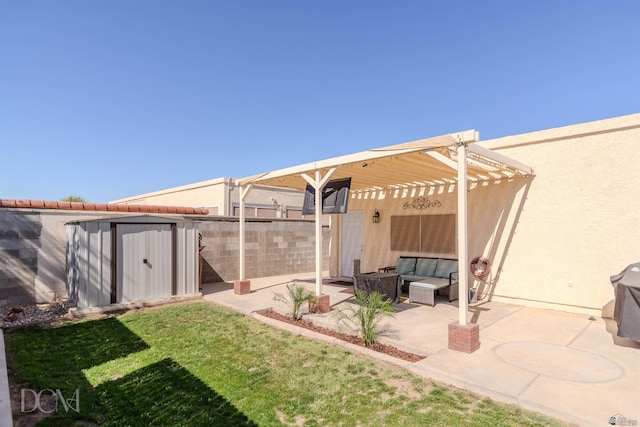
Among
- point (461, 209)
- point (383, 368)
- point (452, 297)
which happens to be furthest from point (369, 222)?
point (383, 368)

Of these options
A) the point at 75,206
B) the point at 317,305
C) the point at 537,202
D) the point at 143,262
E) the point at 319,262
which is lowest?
the point at 317,305

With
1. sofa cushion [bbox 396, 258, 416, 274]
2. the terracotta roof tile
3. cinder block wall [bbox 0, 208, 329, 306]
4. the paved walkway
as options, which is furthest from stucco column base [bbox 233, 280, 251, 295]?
sofa cushion [bbox 396, 258, 416, 274]

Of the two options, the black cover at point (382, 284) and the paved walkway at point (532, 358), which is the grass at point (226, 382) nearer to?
the paved walkway at point (532, 358)

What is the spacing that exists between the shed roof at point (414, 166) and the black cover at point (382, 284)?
233 cm

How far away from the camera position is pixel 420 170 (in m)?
7.00

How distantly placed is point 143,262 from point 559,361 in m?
7.79

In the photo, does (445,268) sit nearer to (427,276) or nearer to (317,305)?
(427,276)

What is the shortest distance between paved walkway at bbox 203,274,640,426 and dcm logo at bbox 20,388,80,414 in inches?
122

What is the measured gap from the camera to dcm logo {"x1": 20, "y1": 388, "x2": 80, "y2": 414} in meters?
3.15

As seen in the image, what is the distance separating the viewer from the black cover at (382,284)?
689cm

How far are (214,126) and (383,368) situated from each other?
1578cm

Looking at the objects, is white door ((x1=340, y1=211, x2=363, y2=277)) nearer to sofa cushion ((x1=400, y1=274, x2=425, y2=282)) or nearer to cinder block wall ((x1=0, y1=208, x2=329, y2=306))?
sofa cushion ((x1=400, y1=274, x2=425, y2=282))

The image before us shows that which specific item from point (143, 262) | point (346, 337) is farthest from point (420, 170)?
point (143, 262)

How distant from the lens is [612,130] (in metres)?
6.12
